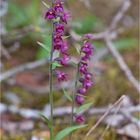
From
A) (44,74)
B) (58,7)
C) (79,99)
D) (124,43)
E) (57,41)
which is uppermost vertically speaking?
(124,43)

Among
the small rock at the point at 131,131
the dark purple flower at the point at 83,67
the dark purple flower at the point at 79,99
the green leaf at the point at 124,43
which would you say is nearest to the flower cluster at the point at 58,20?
the dark purple flower at the point at 83,67

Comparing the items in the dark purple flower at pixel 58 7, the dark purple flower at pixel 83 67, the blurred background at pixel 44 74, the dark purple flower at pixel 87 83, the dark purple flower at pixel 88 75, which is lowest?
the dark purple flower at pixel 87 83

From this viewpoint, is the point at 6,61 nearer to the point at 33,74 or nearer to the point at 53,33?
the point at 33,74

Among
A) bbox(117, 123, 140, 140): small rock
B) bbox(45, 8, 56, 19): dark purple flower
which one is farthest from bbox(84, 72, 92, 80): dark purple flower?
bbox(117, 123, 140, 140): small rock

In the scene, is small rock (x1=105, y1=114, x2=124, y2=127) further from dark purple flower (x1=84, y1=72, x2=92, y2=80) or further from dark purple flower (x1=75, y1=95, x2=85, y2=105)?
dark purple flower (x1=84, y1=72, x2=92, y2=80)

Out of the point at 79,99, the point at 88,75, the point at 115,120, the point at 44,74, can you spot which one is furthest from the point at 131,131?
the point at 44,74

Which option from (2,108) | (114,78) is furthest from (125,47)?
(2,108)

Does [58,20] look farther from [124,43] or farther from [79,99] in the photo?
[124,43]

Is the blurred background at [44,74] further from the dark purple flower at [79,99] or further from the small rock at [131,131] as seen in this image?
the dark purple flower at [79,99]
